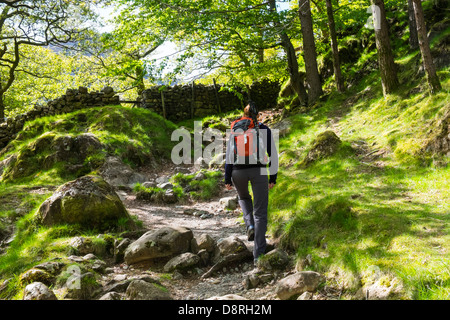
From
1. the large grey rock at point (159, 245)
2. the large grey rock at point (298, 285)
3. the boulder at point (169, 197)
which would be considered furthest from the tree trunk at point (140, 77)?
the large grey rock at point (298, 285)

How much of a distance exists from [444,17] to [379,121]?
502 cm

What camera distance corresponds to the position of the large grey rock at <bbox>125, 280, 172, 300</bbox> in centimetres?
365

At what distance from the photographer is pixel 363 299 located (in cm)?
317

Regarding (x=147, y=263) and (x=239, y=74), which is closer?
(x=147, y=263)

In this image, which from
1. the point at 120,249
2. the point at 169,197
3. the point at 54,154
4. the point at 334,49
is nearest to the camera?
the point at 120,249

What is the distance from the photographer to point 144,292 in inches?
145

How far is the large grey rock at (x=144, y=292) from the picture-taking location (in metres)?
3.65

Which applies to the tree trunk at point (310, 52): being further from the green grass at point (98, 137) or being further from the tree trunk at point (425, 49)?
the green grass at point (98, 137)

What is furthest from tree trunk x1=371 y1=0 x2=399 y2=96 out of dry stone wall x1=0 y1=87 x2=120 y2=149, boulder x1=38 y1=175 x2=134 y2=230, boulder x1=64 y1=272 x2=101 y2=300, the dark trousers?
dry stone wall x1=0 y1=87 x2=120 y2=149

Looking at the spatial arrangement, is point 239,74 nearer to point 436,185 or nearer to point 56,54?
point 436,185

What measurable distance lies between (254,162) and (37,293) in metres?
3.01

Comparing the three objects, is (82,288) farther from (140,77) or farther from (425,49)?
(140,77)

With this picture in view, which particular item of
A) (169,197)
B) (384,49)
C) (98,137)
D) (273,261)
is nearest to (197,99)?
(98,137)
